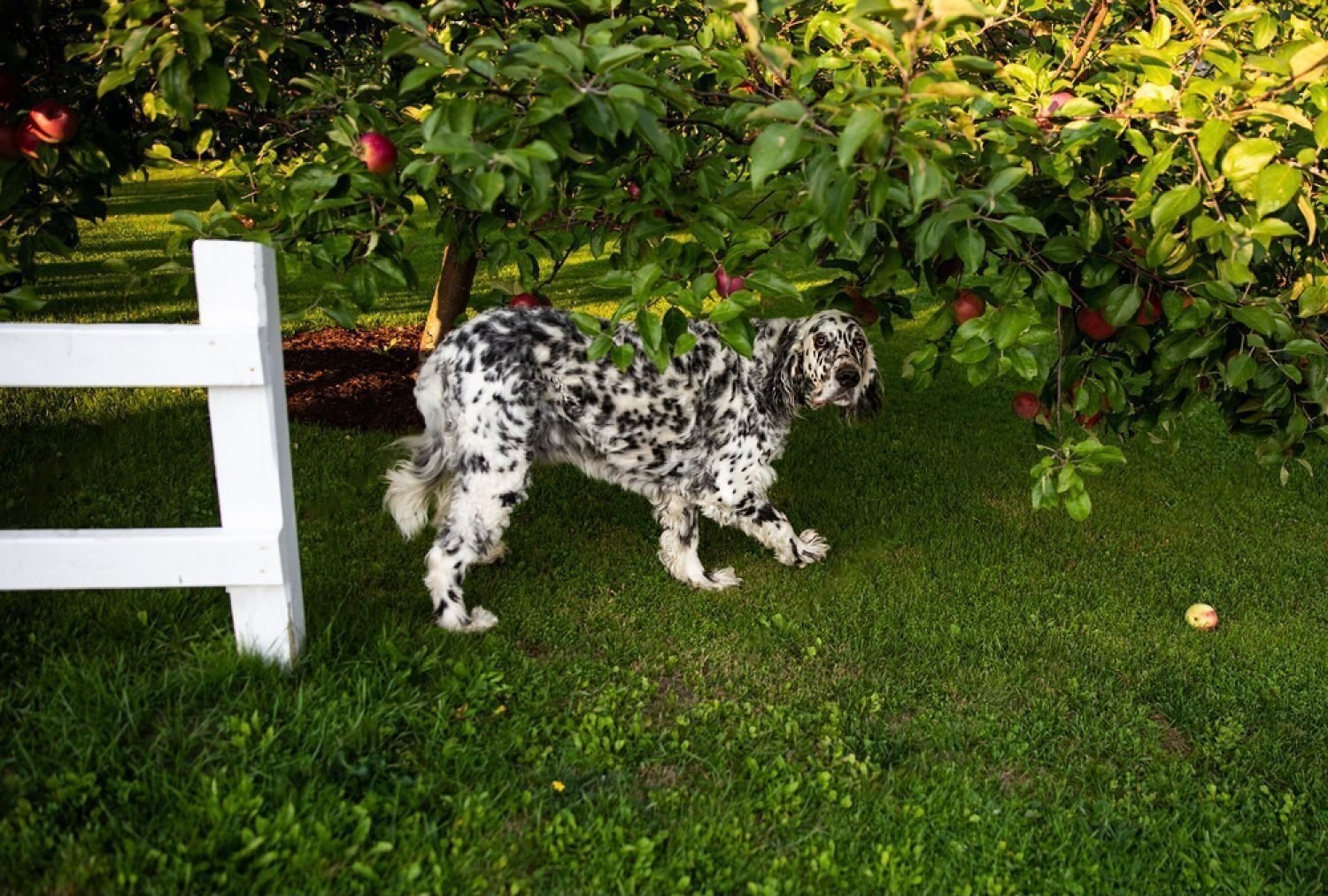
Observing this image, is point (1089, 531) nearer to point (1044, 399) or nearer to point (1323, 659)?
point (1323, 659)

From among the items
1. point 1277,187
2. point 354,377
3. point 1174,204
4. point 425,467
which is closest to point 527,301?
point 425,467

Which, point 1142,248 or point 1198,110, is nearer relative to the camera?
point 1198,110

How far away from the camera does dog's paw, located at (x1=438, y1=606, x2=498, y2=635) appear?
4000 millimetres

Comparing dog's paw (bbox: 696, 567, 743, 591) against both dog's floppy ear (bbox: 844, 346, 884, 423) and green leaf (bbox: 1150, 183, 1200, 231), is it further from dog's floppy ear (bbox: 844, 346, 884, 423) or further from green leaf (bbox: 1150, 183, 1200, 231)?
green leaf (bbox: 1150, 183, 1200, 231)

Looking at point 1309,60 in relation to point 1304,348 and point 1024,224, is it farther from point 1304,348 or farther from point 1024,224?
point 1304,348

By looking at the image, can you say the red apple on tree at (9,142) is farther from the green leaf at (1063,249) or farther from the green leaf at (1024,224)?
the green leaf at (1063,249)

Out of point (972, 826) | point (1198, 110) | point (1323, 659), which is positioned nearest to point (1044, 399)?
point (1198, 110)

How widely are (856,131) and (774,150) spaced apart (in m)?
0.21

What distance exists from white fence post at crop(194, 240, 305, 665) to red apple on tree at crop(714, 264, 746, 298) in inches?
50.3

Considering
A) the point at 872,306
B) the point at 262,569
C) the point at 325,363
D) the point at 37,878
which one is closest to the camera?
the point at 37,878

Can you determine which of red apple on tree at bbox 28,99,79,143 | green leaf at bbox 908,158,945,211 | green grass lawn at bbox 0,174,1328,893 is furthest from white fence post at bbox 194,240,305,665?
green leaf at bbox 908,158,945,211

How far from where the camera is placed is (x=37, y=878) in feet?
7.94

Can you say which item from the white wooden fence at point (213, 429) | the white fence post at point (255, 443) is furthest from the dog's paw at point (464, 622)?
the white wooden fence at point (213, 429)

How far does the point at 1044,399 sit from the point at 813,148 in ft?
5.46
